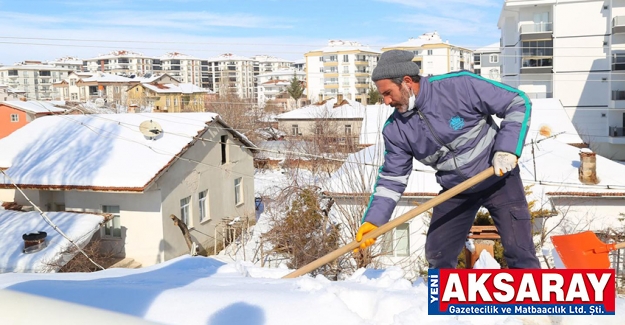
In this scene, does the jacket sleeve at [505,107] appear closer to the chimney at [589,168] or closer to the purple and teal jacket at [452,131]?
the purple and teal jacket at [452,131]

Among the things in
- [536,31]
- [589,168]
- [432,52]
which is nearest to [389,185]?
[589,168]

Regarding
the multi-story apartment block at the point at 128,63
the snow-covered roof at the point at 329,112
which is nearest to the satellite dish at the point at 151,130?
the snow-covered roof at the point at 329,112

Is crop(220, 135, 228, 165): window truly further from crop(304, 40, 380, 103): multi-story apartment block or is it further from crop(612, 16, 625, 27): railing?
crop(304, 40, 380, 103): multi-story apartment block

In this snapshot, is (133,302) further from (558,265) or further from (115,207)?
(115,207)

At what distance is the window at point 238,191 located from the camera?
21.3 metres

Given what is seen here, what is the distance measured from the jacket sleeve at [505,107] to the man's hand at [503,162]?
0.12ft

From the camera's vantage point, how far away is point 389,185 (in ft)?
13.8

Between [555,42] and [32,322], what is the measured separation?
39.4m

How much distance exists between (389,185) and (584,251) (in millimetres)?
1433

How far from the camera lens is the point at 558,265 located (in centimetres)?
443

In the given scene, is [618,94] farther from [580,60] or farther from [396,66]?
[396,66]

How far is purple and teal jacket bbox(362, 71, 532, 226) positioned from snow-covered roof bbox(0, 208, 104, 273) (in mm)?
10776

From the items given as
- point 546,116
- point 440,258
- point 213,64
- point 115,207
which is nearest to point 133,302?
point 440,258

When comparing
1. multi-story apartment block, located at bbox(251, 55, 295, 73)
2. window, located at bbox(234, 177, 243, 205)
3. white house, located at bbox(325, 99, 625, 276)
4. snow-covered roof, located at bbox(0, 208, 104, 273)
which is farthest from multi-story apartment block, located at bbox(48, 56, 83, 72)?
white house, located at bbox(325, 99, 625, 276)
